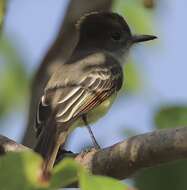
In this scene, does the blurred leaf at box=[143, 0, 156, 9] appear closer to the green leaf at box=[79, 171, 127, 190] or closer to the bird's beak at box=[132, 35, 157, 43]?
the bird's beak at box=[132, 35, 157, 43]

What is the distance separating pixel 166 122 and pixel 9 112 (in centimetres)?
195

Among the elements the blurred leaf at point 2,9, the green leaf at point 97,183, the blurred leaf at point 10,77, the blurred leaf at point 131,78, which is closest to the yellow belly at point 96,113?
the blurred leaf at point 131,78

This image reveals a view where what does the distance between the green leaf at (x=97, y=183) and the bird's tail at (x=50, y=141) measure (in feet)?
6.34

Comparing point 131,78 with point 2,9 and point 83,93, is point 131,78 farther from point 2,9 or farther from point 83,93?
point 2,9

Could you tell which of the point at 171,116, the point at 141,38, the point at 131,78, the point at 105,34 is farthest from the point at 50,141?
the point at 105,34

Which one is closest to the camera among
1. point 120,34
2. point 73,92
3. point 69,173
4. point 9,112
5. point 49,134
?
point 69,173

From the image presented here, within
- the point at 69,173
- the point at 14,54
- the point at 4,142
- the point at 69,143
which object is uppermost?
the point at 69,173

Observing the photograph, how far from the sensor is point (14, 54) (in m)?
4.38

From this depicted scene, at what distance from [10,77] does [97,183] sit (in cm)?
334

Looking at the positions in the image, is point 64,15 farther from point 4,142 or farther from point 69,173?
point 69,173

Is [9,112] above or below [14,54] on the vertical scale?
below

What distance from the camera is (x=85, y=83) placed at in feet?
13.3

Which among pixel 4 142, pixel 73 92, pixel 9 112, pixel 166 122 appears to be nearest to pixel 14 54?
pixel 9 112

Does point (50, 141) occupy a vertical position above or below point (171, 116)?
below
